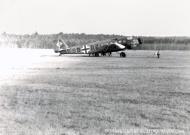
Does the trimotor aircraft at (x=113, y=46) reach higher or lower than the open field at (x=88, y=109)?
lower

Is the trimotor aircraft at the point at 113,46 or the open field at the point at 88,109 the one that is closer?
the open field at the point at 88,109

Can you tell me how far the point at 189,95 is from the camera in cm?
1397

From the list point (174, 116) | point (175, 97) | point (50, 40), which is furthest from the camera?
point (50, 40)

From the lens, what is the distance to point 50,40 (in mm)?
106500

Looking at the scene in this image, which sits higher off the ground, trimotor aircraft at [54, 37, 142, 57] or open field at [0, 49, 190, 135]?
open field at [0, 49, 190, 135]

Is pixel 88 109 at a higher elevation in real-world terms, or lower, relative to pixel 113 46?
higher

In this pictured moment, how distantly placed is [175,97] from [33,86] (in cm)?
555

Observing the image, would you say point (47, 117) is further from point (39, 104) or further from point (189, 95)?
point (189, 95)

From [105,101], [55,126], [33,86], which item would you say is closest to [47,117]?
[55,126]

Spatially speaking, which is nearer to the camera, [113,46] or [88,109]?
[88,109]

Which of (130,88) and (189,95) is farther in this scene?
(130,88)

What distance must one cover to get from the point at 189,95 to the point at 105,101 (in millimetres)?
3365

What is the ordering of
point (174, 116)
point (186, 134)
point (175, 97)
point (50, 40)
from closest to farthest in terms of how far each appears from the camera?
1. point (186, 134)
2. point (174, 116)
3. point (175, 97)
4. point (50, 40)

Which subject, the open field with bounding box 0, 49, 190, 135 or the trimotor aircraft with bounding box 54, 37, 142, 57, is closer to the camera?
the open field with bounding box 0, 49, 190, 135
